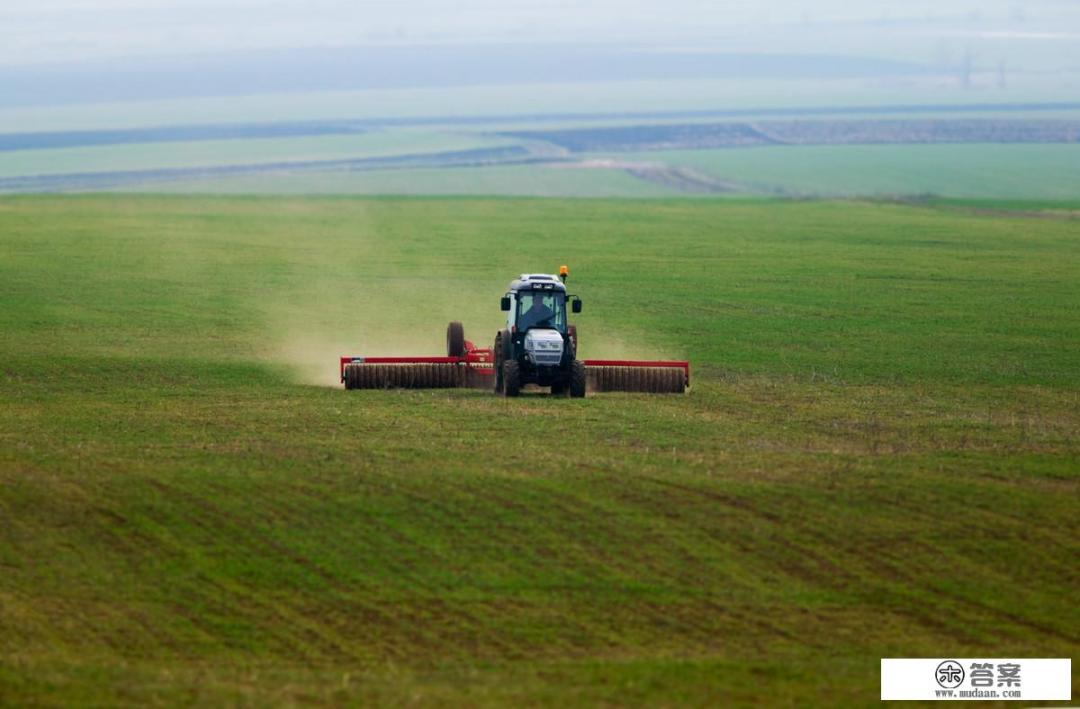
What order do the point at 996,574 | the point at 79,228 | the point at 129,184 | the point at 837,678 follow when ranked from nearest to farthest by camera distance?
1. the point at 837,678
2. the point at 996,574
3. the point at 79,228
4. the point at 129,184

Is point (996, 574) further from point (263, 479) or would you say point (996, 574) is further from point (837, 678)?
point (263, 479)

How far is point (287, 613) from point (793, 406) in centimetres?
1923

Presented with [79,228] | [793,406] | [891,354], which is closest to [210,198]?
[79,228]

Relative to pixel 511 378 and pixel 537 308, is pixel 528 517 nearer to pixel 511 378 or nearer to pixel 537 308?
pixel 511 378

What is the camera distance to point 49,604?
939 inches

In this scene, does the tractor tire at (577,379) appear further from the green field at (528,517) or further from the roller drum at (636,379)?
the roller drum at (636,379)

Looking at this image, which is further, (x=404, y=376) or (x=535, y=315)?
(x=404, y=376)

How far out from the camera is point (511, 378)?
39.4 m
